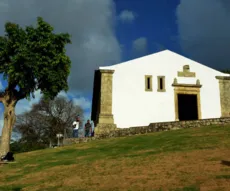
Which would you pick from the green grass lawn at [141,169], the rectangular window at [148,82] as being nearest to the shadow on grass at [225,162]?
the green grass lawn at [141,169]

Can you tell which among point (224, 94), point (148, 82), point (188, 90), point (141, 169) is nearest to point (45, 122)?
point (148, 82)

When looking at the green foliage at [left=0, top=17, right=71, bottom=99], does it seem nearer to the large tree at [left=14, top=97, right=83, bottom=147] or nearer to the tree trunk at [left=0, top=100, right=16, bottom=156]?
the tree trunk at [left=0, top=100, right=16, bottom=156]

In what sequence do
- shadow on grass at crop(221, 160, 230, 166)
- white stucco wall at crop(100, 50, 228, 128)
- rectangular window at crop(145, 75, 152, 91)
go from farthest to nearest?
rectangular window at crop(145, 75, 152, 91) < white stucco wall at crop(100, 50, 228, 128) < shadow on grass at crop(221, 160, 230, 166)

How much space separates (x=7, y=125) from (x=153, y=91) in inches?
467

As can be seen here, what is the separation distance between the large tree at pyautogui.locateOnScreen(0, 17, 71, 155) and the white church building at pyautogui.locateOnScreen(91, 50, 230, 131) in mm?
5742

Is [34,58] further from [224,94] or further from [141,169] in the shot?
[224,94]

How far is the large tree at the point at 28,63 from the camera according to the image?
17.7 metres

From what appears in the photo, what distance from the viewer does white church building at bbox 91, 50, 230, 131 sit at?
24031 mm

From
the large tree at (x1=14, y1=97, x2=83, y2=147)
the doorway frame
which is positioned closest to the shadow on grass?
the doorway frame

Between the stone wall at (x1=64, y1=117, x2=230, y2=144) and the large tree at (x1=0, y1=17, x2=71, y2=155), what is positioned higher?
the large tree at (x1=0, y1=17, x2=71, y2=155)

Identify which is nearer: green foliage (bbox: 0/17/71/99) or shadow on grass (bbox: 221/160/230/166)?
shadow on grass (bbox: 221/160/230/166)

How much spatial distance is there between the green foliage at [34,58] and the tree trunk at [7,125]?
0.98m

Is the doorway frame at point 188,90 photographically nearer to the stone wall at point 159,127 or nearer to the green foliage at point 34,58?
the stone wall at point 159,127

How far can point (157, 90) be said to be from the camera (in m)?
24.9
